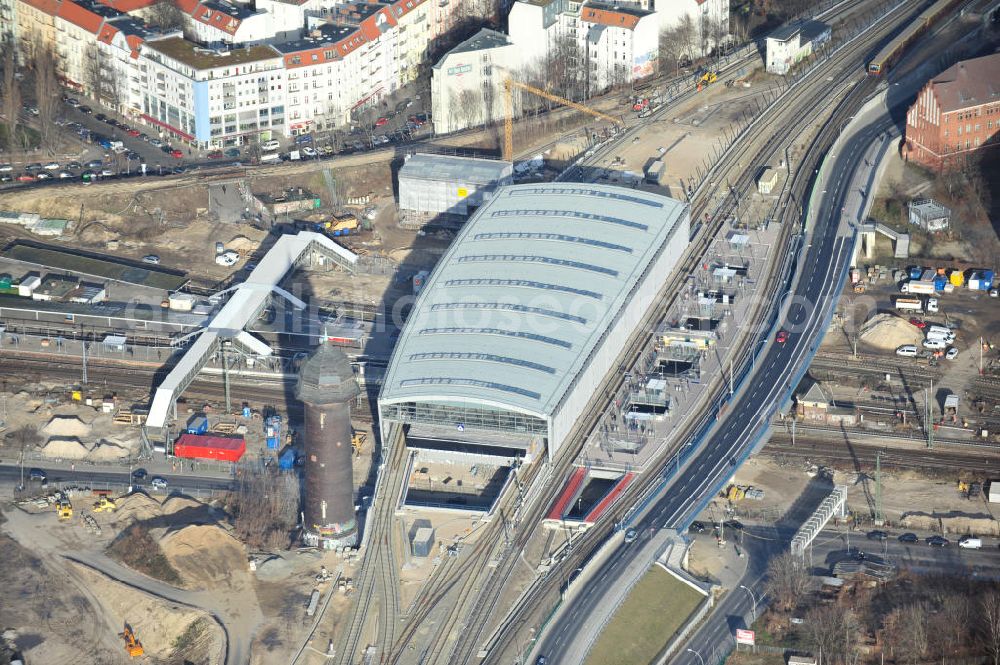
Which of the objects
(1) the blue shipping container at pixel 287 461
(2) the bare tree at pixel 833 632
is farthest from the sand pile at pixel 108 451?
(2) the bare tree at pixel 833 632

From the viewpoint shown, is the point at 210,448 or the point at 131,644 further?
the point at 210,448

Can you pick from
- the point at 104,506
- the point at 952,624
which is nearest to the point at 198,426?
the point at 104,506

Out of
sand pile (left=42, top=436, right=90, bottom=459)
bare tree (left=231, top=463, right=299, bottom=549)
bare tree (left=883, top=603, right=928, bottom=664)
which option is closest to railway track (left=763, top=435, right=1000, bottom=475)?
bare tree (left=883, top=603, right=928, bottom=664)

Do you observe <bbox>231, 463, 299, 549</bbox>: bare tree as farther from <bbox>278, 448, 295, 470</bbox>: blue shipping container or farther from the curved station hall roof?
the curved station hall roof

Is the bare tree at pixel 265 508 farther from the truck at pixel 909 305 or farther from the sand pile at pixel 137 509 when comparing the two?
the truck at pixel 909 305

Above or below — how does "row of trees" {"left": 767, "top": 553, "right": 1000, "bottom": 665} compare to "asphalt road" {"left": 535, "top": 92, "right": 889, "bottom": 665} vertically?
below

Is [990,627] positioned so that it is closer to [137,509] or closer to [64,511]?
[137,509]
